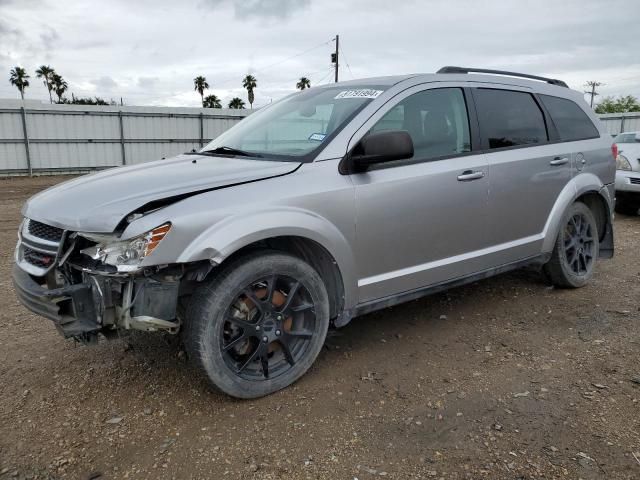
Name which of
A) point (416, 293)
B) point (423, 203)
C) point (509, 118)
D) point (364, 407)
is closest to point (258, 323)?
point (364, 407)

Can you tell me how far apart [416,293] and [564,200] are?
178 cm

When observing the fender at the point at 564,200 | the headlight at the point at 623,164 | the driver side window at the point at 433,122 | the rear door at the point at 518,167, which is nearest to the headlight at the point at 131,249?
the driver side window at the point at 433,122

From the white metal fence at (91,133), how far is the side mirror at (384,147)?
15.6 meters

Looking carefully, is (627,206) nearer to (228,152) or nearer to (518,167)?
(518,167)

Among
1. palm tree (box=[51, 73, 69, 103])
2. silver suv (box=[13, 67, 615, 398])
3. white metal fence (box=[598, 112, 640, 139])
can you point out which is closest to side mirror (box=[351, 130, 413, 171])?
silver suv (box=[13, 67, 615, 398])

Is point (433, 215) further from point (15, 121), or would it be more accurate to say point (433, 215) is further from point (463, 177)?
point (15, 121)

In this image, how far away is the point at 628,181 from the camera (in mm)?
8469

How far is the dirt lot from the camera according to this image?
7.89 ft

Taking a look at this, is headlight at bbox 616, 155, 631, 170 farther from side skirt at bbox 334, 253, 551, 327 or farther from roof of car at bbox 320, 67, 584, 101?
side skirt at bbox 334, 253, 551, 327

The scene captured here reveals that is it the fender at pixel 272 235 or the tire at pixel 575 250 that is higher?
the fender at pixel 272 235

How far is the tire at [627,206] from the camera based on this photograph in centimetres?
895

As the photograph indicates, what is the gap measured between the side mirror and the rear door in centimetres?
106

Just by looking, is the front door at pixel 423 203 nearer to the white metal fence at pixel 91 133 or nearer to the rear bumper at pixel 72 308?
the rear bumper at pixel 72 308

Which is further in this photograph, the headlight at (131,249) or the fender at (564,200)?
the fender at (564,200)
